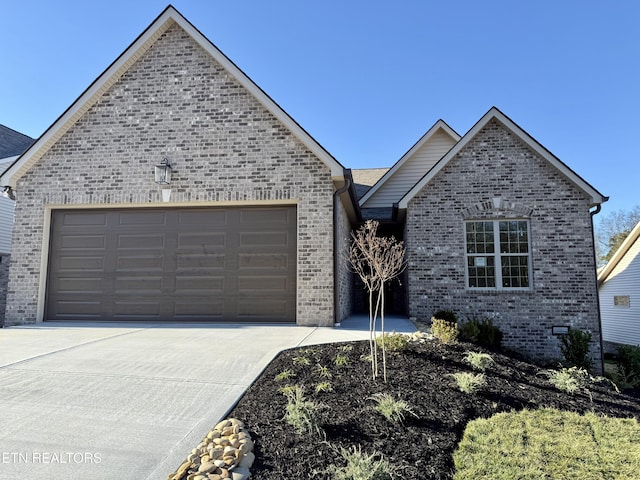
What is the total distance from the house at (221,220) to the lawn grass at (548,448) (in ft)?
16.5

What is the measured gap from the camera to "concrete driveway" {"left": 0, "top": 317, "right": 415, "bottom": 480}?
271 centimetres

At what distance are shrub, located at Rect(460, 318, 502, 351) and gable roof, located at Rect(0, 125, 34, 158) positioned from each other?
17.7m

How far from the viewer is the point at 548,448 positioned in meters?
3.31

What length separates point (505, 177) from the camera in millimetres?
10227

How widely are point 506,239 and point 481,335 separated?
10.7 ft

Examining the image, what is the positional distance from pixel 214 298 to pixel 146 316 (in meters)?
1.68

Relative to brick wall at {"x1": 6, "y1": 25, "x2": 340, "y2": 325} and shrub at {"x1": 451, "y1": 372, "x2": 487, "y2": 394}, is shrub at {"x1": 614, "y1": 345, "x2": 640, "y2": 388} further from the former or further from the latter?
brick wall at {"x1": 6, "y1": 25, "x2": 340, "y2": 325}

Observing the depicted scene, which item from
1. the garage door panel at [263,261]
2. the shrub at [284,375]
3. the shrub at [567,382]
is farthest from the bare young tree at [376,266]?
the garage door panel at [263,261]

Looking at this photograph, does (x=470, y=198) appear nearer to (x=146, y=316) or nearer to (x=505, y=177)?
(x=505, y=177)

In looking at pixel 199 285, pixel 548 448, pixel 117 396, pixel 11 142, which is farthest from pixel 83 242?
pixel 11 142

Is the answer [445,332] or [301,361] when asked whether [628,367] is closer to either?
[445,332]

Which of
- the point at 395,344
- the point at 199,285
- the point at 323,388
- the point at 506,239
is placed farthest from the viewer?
the point at 506,239

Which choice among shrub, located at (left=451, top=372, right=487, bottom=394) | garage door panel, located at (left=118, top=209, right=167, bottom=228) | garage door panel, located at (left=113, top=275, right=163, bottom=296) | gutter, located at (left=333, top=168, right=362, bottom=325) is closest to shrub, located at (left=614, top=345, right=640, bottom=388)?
shrub, located at (left=451, top=372, right=487, bottom=394)

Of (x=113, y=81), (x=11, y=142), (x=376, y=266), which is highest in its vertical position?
(x=11, y=142)
